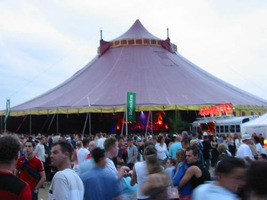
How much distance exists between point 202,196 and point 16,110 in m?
22.7

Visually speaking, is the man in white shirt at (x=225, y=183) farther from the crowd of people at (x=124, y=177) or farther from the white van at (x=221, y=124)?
the white van at (x=221, y=124)

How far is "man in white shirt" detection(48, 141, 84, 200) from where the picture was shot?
3.10 metres

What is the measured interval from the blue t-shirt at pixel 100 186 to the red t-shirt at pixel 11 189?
1.08m

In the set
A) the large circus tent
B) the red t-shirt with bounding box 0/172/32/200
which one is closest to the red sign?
the large circus tent

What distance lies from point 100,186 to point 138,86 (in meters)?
20.4

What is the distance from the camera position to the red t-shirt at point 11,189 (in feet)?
7.72

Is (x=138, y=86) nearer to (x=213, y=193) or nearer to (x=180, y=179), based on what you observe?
(x=180, y=179)

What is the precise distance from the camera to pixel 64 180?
312cm

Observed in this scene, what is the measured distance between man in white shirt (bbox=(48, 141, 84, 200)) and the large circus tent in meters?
17.9

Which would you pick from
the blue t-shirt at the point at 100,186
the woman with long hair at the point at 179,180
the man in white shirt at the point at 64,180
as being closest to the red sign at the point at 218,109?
the woman with long hair at the point at 179,180

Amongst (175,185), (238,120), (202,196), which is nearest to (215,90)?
(238,120)

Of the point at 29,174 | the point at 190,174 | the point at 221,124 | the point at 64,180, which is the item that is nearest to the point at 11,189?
the point at 64,180

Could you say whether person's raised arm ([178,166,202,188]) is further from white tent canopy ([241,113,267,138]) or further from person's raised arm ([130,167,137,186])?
white tent canopy ([241,113,267,138])

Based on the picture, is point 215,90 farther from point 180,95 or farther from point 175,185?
point 175,185
